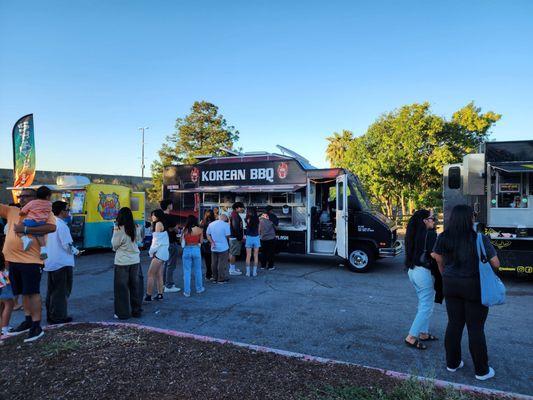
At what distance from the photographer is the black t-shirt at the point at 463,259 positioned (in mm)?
3607

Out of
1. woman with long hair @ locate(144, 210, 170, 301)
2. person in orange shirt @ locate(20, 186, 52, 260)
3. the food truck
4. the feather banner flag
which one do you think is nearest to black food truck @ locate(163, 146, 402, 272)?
the food truck

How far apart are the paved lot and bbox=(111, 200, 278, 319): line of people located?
327 mm

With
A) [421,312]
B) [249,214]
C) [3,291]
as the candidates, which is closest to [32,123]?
[249,214]

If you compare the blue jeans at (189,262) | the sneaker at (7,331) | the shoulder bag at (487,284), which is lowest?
the sneaker at (7,331)

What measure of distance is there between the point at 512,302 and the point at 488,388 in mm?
4172

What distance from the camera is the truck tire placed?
966cm

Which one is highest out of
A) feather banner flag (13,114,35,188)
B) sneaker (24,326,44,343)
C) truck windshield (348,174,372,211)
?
feather banner flag (13,114,35,188)

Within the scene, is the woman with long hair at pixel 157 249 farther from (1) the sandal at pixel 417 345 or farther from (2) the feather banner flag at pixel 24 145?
(2) the feather banner flag at pixel 24 145

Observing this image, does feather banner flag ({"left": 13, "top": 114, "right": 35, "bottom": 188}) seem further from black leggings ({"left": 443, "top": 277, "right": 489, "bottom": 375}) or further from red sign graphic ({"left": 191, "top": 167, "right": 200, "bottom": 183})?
black leggings ({"left": 443, "top": 277, "right": 489, "bottom": 375})

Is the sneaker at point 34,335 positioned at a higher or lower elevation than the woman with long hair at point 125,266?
lower

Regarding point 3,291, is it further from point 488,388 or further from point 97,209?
point 97,209

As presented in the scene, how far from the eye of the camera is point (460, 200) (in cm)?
925

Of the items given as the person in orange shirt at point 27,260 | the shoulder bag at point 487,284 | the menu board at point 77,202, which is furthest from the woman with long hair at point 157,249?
the menu board at point 77,202

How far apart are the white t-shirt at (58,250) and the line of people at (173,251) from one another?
2.09 ft
